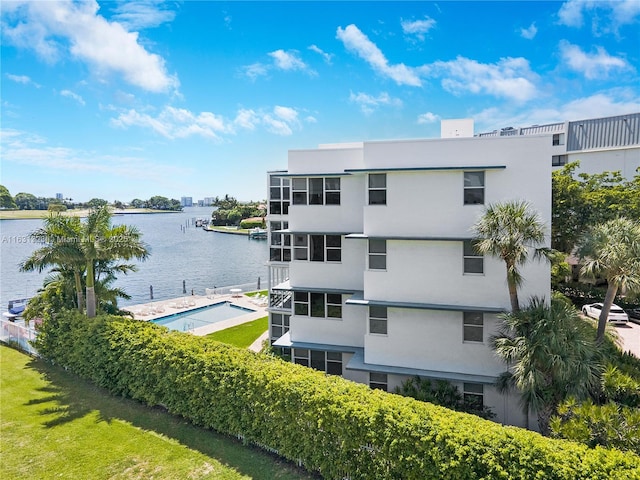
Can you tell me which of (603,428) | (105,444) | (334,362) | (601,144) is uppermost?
(601,144)

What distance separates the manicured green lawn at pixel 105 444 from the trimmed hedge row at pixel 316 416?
0.46 m

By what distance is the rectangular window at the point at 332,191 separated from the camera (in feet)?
53.6

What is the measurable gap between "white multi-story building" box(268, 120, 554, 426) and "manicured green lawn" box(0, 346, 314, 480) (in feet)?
17.5

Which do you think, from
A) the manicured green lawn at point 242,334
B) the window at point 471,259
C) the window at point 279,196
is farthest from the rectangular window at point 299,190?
the manicured green lawn at point 242,334

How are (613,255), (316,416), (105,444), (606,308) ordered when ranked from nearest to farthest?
(316,416), (105,444), (613,255), (606,308)

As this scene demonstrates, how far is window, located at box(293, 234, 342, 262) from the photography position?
643 inches

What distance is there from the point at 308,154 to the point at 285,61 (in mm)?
6952

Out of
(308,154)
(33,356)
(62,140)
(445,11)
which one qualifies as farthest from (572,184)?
(62,140)

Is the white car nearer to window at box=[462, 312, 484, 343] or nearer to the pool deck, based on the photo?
window at box=[462, 312, 484, 343]

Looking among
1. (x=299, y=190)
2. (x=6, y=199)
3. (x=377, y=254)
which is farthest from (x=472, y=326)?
(x=6, y=199)

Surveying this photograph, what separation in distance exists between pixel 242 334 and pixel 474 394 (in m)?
14.1

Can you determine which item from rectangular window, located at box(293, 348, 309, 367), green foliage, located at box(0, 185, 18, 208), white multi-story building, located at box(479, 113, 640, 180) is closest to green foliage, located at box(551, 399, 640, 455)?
rectangular window, located at box(293, 348, 309, 367)

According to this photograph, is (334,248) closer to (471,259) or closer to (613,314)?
(471,259)

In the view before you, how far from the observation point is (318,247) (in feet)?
54.2
